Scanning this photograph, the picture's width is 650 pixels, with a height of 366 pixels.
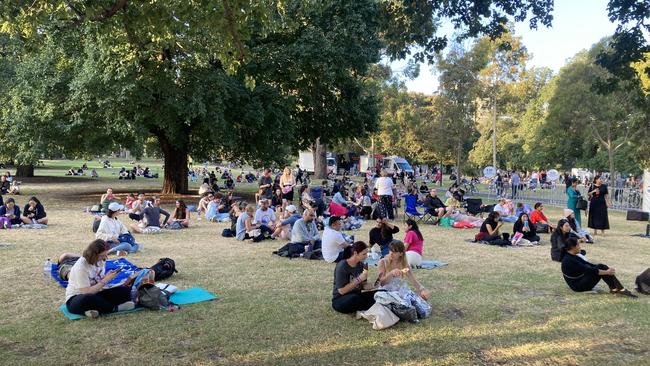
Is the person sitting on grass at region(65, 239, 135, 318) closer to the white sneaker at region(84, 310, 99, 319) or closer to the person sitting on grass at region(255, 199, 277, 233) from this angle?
the white sneaker at region(84, 310, 99, 319)

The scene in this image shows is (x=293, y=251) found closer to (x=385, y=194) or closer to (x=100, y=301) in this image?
(x=100, y=301)

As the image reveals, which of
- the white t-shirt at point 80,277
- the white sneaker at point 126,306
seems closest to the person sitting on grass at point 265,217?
the white sneaker at point 126,306

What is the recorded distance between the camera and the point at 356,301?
6855mm

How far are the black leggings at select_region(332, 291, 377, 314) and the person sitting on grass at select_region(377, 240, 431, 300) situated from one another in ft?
0.91

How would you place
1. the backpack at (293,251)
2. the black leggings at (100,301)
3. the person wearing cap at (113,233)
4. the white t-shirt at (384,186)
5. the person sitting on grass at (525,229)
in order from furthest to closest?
the white t-shirt at (384,186), the person sitting on grass at (525,229), the backpack at (293,251), the person wearing cap at (113,233), the black leggings at (100,301)

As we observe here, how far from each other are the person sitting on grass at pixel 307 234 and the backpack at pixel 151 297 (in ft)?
14.0

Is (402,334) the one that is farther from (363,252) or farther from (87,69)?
(87,69)

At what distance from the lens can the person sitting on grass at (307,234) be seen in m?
11.3

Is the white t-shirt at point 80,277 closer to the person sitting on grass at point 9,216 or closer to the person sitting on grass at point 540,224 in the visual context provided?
the person sitting on grass at point 9,216

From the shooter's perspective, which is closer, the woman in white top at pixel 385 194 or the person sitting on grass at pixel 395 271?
the person sitting on grass at pixel 395 271

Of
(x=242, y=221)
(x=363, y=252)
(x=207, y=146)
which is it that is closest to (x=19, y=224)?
(x=242, y=221)

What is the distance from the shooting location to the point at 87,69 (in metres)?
20.1

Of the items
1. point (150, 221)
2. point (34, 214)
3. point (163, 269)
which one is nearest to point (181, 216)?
point (150, 221)

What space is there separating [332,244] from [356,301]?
3.52 metres
